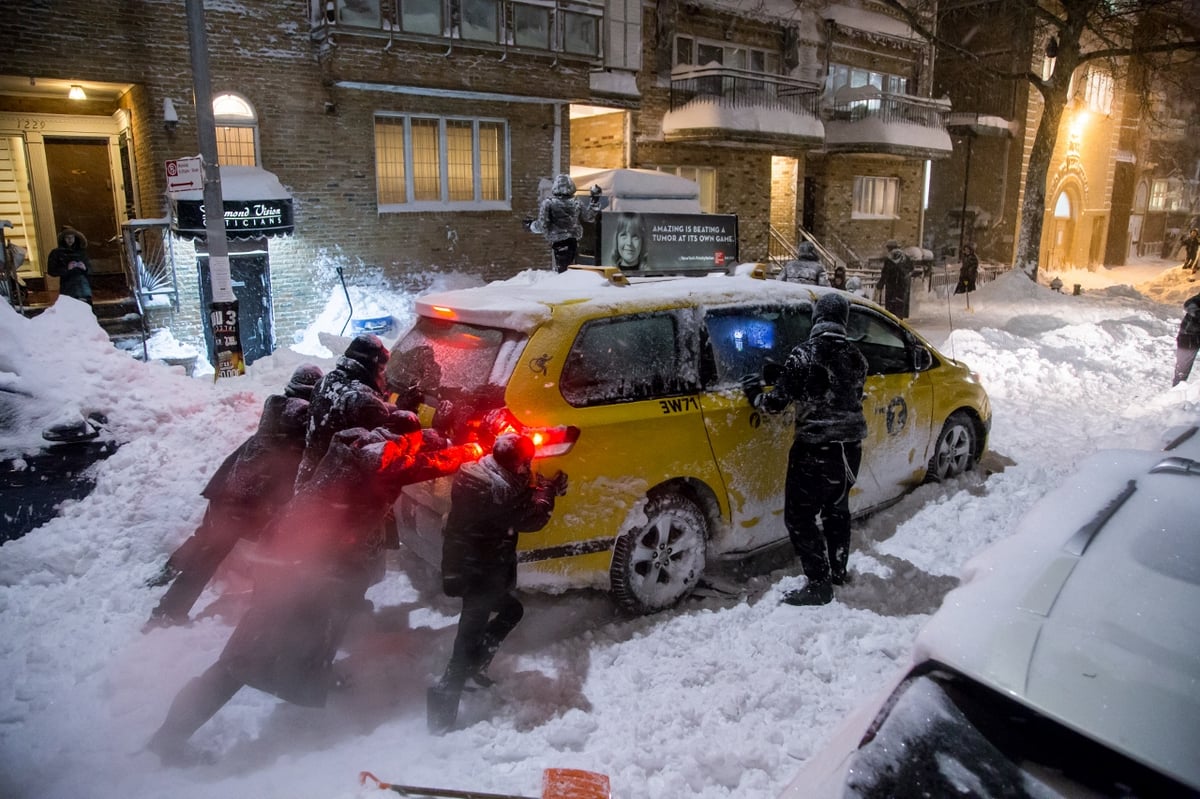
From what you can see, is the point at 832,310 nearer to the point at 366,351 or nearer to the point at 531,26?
the point at 366,351

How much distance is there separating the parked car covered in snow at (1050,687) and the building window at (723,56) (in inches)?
748

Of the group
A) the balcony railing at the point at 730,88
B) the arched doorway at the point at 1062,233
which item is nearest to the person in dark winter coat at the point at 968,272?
the balcony railing at the point at 730,88

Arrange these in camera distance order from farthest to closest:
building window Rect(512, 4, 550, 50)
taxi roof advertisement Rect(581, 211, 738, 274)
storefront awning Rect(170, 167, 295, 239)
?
1. building window Rect(512, 4, 550, 50)
2. taxi roof advertisement Rect(581, 211, 738, 274)
3. storefront awning Rect(170, 167, 295, 239)

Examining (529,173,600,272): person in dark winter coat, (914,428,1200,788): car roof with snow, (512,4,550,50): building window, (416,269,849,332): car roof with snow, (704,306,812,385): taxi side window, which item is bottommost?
(914,428,1200,788): car roof with snow

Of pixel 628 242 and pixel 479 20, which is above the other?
pixel 479 20

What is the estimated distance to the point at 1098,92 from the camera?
32.9 metres

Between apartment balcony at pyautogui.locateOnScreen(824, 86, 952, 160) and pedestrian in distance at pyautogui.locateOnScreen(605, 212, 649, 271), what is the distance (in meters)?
11.7

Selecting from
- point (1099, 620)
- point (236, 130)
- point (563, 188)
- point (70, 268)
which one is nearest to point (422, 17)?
point (236, 130)

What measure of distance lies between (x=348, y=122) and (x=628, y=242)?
5.20 metres

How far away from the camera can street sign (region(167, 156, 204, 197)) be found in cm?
892

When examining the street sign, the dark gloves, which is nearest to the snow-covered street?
the dark gloves

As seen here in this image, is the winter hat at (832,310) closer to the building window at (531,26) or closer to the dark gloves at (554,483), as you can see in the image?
the dark gloves at (554,483)

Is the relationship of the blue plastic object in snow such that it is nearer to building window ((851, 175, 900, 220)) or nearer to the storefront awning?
the storefront awning

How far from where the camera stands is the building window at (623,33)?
18516 mm
